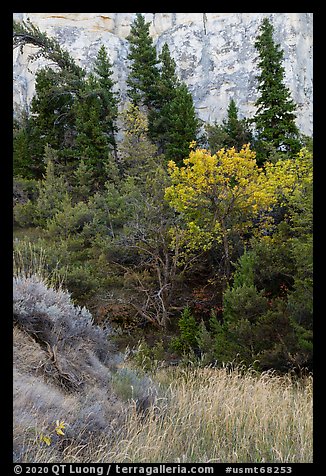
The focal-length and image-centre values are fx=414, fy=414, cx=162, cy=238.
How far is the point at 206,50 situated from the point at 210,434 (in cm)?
2130

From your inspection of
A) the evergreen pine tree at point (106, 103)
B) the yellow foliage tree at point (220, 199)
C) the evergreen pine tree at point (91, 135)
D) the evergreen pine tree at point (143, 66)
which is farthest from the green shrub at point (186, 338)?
the evergreen pine tree at point (143, 66)

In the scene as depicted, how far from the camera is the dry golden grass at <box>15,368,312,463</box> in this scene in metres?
2.80

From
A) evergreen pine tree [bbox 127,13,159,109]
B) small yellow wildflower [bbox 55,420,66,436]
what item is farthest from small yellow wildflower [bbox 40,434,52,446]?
evergreen pine tree [bbox 127,13,159,109]

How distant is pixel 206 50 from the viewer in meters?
21.2

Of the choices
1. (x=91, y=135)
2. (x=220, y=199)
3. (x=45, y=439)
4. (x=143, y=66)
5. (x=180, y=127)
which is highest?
(x=143, y=66)

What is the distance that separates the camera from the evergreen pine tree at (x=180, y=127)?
17984mm

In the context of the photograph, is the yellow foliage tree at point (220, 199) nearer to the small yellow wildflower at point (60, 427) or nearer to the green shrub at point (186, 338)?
the green shrub at point (186, 338)

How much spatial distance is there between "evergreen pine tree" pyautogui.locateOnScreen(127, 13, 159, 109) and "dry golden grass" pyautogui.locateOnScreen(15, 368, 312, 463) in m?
18.4

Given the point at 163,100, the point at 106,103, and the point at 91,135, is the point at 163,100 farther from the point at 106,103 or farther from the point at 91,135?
the point at 91,135

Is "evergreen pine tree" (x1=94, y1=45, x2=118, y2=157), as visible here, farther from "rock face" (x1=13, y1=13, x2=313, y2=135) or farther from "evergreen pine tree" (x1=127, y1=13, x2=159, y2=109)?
"rock face" (x1=13, y1=13, x2=313, y2=135)

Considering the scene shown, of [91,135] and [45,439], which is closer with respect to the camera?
[45,439]

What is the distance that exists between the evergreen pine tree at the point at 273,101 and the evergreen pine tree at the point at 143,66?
5.81 metres

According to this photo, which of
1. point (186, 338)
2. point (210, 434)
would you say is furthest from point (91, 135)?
point (210, 434)
